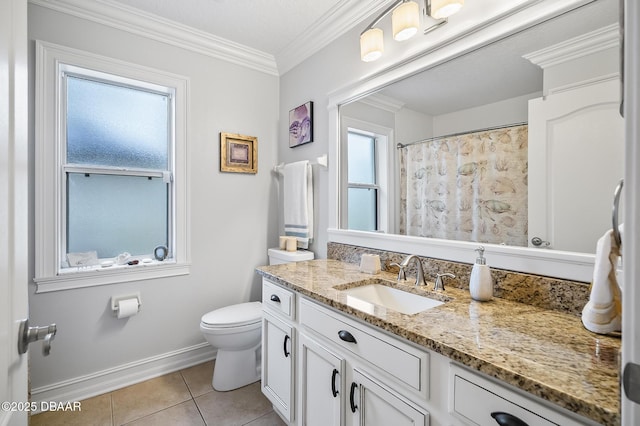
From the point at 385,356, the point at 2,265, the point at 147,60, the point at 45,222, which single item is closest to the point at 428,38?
the point at 385,356

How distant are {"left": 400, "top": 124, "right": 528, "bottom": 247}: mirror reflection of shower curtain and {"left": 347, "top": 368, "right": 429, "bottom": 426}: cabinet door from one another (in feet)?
2.49

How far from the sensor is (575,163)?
1.03m

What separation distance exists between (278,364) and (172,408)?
82 cm

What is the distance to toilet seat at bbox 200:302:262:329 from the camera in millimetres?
1940

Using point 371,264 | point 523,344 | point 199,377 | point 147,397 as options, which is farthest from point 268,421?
point 523,344

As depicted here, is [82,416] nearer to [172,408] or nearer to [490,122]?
[172,408]

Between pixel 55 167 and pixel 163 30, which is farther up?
pixel 163 30

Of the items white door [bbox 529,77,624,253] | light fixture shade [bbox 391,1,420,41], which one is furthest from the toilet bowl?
light fixture shade [bbox 391,1,420,41]

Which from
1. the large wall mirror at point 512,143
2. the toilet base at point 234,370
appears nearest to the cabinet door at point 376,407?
the large wall mirror at point 512,143

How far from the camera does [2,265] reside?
1.85ft

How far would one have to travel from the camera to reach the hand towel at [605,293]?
0.78m

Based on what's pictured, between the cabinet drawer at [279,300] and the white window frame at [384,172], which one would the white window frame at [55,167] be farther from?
the white window frame at [384,172]

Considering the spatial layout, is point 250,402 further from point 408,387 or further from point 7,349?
point 7,349

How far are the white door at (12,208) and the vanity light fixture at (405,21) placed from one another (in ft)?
4.65
